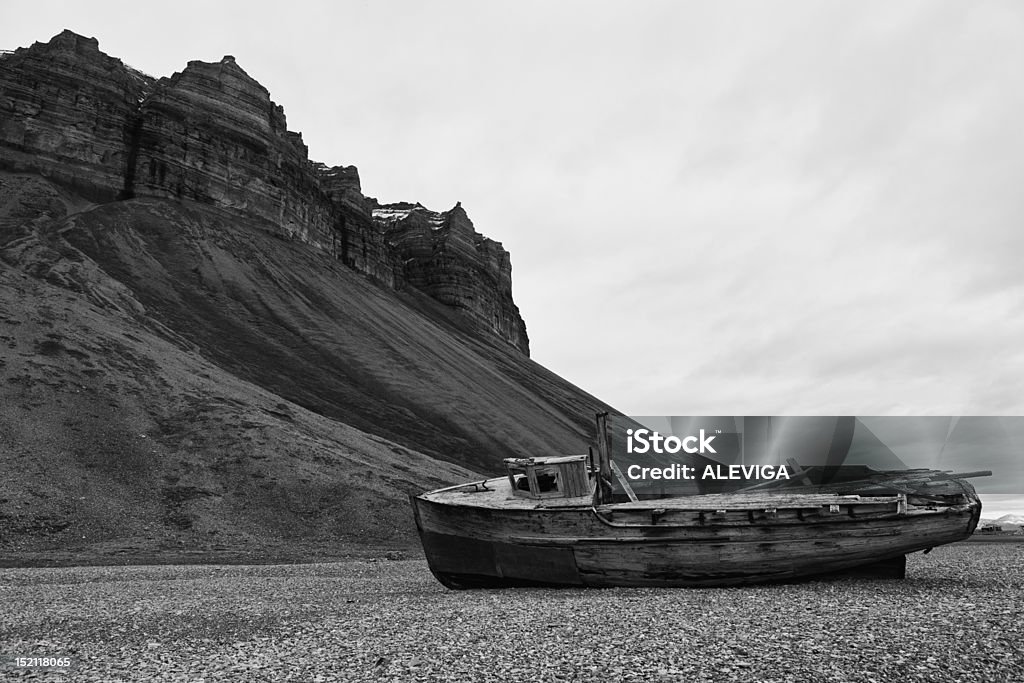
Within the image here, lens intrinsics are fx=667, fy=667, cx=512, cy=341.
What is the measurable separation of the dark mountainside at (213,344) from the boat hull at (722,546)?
17.0m

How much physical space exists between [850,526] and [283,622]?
12.7 meters

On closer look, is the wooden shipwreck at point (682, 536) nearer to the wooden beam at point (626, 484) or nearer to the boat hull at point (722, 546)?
the boat hull at point (722, 546)

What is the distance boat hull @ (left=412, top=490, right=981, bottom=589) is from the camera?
15727 mm

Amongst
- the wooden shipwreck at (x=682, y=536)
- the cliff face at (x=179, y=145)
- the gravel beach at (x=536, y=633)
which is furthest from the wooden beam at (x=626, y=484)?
the cliff face at (x=179, y=145)

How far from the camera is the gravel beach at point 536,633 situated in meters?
8.61

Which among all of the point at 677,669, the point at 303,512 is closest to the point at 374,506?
the point at 303,512

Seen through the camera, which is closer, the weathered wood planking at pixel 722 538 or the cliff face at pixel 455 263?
the weathered wood planking at pixel 722 538

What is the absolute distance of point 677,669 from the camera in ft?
27.7

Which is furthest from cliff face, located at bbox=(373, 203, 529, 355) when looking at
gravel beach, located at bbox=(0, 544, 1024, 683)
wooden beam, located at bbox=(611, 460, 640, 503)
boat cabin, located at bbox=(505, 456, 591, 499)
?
gravel beach, located at bbox=(0, 544, 1024, 683)

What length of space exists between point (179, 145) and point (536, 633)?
116 meters

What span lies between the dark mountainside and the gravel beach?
1535 cm

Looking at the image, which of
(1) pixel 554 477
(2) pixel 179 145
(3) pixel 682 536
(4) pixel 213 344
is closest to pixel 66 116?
(2) pixel 179 145

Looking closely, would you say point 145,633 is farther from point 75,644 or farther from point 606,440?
point 606,440

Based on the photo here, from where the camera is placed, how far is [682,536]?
1582cm
